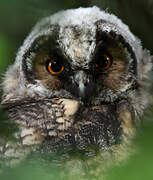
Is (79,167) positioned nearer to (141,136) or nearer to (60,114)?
(60,114)

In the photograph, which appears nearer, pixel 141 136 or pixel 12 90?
pixel 141 136

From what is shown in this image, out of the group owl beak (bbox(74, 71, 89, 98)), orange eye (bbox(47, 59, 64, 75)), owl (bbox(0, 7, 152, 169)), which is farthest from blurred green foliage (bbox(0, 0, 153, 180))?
orange eye (bbox(47, 59, 64, 75))

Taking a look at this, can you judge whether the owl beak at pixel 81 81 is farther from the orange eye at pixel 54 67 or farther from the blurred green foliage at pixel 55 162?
the blurred green foliage at pixel 55 162

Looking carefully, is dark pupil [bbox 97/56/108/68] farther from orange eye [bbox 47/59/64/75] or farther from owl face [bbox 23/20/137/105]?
orange eye [bbox 47/59/64/75]

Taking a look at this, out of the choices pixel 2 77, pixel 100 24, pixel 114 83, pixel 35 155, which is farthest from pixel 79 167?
pixel 2 77

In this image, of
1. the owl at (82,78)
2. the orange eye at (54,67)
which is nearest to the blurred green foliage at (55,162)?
the owl at (82,78)

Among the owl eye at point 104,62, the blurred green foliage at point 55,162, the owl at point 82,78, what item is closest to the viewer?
the blurred green foliage at point 55,162

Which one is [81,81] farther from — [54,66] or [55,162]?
[55,162]

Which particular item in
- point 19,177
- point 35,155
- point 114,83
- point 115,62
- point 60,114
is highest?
point 115,62

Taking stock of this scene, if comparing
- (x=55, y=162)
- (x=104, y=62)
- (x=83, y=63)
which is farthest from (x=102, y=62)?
(x=55, y=162)

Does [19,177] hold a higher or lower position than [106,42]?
lower
